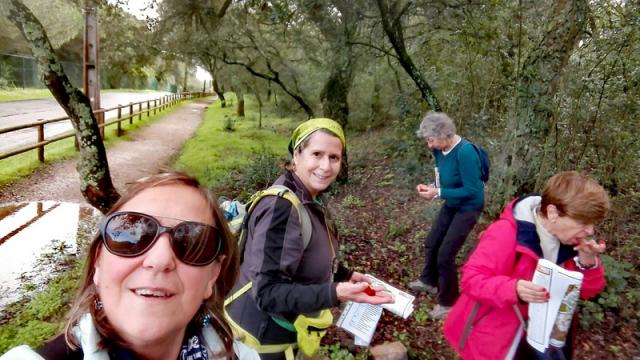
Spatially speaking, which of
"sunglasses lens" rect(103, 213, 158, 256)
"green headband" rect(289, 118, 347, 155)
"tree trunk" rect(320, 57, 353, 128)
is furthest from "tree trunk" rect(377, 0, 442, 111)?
"sunglasses lens" rect(103, 213, 158, 256)

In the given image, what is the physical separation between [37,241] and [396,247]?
520 cm

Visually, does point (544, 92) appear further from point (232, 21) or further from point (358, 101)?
point (358, 101)

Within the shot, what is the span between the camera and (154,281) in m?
1.04

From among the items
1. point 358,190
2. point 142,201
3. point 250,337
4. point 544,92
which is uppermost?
point 544,92

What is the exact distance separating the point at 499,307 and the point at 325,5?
6858 mm

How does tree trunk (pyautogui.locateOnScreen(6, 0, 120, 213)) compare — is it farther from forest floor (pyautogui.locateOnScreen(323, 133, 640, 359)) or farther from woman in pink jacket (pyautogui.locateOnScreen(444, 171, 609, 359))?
woman in pink jacket (pyautogui.locateOnScreen(444, 171, 609, 359))

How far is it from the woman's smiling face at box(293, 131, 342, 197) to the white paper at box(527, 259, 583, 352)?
1.09 meters

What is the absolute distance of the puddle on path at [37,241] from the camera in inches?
182

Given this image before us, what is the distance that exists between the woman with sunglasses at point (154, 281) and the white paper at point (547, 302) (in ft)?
4.78

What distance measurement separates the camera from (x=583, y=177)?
201 cm

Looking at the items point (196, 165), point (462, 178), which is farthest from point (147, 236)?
point (196, 165)

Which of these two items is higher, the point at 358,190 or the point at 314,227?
the point at 314,227

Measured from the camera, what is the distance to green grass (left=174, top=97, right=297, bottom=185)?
427 inches

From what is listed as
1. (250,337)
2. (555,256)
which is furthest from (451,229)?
(250,337)
